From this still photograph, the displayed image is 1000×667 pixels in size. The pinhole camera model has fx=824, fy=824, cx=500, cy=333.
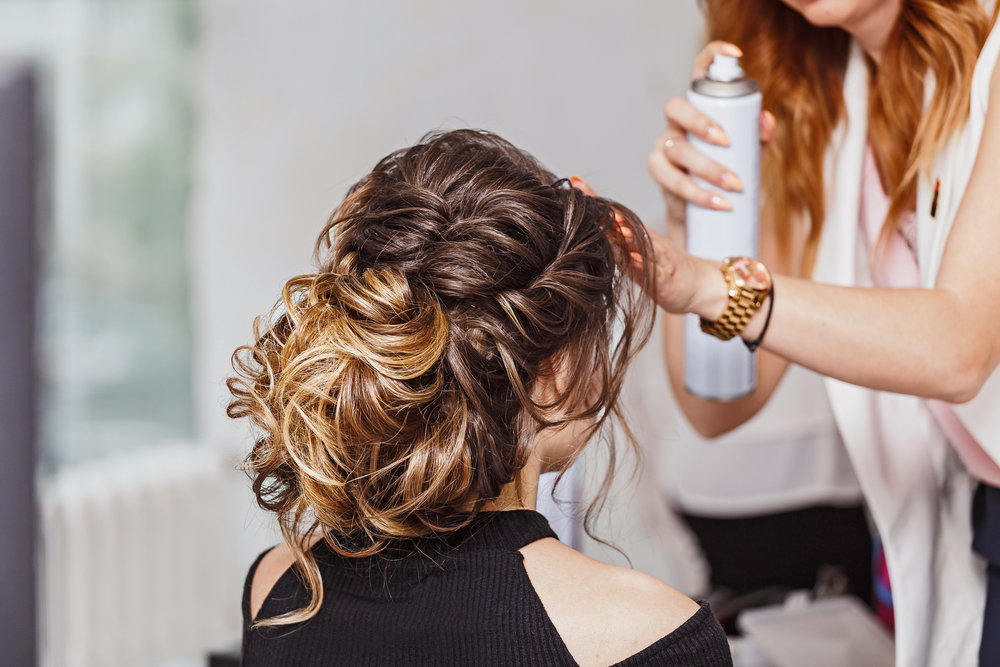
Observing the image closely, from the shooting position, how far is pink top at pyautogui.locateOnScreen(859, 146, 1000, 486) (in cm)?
107

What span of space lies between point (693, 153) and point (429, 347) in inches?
16.5

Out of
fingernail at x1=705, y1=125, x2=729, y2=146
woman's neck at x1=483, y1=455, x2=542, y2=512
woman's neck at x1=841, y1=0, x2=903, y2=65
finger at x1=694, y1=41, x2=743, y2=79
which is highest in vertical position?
woman's neck at x1=841, y1=0, x2=903, y2=65

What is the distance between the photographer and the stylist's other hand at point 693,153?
0.89m

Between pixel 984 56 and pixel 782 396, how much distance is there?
1118mm

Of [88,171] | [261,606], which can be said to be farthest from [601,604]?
[88,171]

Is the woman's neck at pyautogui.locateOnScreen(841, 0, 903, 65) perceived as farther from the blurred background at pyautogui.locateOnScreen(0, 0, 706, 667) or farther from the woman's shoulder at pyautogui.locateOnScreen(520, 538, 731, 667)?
the blurred background at pyautogui.locateOnScreen(0, 0, 706, 667)

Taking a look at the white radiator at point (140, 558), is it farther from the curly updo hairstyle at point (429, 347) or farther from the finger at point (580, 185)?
the finger at point (580, 185)

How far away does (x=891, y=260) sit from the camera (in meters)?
1.16

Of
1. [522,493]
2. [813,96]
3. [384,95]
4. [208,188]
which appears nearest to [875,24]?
[813,96]

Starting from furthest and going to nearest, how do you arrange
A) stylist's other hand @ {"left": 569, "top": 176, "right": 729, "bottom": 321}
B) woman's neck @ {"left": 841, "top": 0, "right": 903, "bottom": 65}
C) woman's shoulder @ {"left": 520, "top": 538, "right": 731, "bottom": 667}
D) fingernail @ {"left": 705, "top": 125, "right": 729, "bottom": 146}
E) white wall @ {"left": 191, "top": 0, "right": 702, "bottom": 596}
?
white wall @ {"left": 191, "top": 0, "right": 702, "bottom": 596}, woman's neck @ {"left": 841, "top": 0, "right": 903, "bottom": 65}, fingernail @ {"left": 705, "top": 125, "right": 729, "bottom": 146}, stylist's other hand @ {"left": 569, "top": 176, "right": 729, "bottom": 321}, woman's shoulder @ {"left": 520, "top": 538, "right": 731, "bottom": 667}

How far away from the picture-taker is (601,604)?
700 mm

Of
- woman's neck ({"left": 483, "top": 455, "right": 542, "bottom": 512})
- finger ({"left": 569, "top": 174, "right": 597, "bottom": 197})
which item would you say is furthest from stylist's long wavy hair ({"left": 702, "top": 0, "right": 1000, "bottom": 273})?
woman's neck ({"left": 483, "top": 455, "right": 542, "bottom": 512})

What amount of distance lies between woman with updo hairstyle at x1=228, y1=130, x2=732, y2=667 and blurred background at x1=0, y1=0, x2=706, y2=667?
131cm

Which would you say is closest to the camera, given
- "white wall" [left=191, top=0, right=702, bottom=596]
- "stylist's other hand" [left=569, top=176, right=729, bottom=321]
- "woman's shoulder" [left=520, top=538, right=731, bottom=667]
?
"woman's shoulder" [left=520, top=538, right=731, bottom=667]
